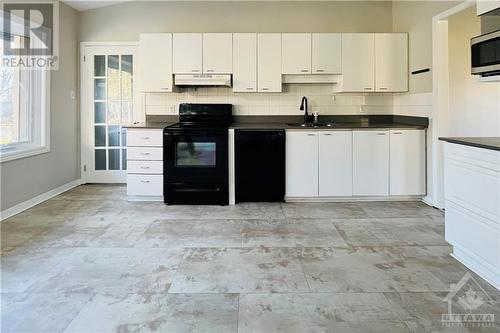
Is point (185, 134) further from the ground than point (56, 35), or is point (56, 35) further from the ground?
point (56, 35)

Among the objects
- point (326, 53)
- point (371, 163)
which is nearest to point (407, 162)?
point (371, 163)

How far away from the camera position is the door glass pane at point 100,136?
232 inches

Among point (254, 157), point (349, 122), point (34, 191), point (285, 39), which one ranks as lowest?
point (34, 191)

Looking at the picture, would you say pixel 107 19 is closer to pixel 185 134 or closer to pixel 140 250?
pixel 185 134

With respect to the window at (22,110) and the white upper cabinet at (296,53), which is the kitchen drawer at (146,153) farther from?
the white upper cabinet at (296,53)

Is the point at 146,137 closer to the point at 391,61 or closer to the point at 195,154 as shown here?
the point at 195,154

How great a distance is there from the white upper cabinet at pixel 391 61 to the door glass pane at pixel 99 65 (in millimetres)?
3718

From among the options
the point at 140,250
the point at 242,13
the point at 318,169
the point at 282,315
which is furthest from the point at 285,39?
the point at 282,315

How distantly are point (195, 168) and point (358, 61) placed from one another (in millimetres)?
2411

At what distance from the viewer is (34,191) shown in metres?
4.68

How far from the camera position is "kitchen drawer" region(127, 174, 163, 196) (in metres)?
4.82

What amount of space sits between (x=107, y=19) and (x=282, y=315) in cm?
504

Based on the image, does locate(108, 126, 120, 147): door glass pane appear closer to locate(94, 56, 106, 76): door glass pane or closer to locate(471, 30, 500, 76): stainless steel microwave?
locate(94, 56, 106, 76): door glass pane

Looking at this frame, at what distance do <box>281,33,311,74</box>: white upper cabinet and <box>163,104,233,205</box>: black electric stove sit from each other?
3.87ft
